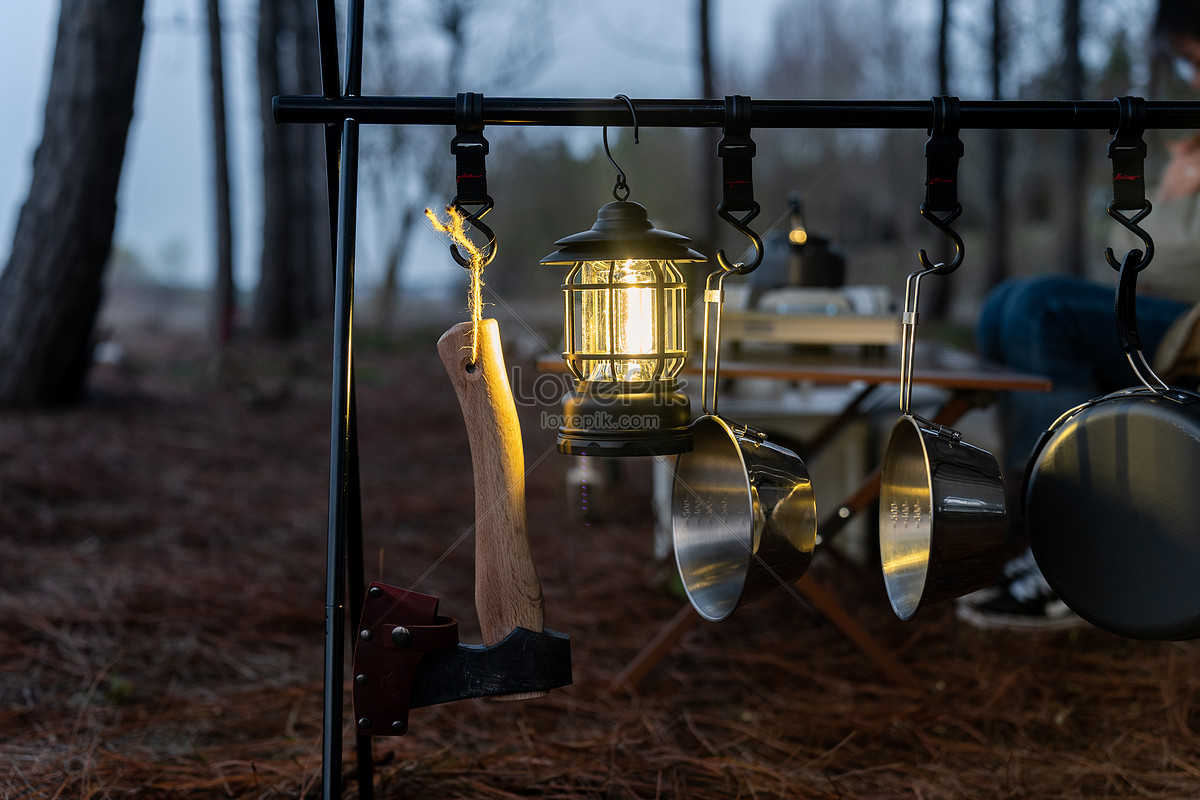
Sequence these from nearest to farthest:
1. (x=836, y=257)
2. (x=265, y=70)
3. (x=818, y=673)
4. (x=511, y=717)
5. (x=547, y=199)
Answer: (x=511, y=717)
(x=818, y=673)
(x=836, y=257)
(x=265, y=70)
(x=547, y=199)

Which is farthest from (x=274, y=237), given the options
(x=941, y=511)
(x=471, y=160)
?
(x=941, y=511)

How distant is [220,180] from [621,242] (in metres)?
7.49

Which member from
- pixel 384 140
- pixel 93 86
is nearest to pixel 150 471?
pixel 93 86

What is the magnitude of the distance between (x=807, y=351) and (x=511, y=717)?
1.34 m

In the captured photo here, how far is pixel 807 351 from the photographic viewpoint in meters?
2.46

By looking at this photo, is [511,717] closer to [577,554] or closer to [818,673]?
[818,673]

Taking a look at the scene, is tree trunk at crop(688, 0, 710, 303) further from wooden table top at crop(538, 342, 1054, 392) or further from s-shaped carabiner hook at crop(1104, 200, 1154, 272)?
s-shaped carabiner hook at crop(1104, 200, 1154, 272)

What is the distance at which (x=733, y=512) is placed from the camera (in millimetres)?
1115

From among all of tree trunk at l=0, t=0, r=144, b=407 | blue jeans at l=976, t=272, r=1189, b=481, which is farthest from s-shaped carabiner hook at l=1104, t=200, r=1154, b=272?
tree trunk at l=0, t=0, r=144, b=407

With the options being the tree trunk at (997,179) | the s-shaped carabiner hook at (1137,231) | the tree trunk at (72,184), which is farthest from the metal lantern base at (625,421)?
the tree trunk at (997,179)

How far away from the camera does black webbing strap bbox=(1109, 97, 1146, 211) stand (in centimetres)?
104

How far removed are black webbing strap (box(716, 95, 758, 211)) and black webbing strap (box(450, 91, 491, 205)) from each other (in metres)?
0.30

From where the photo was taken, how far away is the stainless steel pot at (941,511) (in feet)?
3.24

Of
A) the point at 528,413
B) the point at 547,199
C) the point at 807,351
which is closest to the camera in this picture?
the point at 807,351
